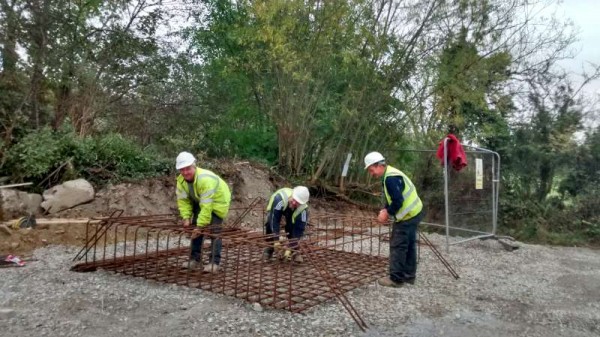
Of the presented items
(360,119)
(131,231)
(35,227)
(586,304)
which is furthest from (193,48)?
(586,304)

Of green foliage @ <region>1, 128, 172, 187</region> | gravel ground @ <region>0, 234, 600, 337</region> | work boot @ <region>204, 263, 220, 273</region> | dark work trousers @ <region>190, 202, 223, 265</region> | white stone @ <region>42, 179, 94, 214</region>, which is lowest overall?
gravel ground @ <region>0, 234, 600, 337</region>

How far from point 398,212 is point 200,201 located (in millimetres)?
2213

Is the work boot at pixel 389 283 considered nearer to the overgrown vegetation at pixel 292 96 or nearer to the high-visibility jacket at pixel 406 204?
the high-visibility jacket at pixel 406 204

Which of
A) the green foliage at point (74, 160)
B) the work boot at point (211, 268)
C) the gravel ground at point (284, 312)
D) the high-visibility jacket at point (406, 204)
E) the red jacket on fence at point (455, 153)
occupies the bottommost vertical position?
the gravel ground at point (284, 312)

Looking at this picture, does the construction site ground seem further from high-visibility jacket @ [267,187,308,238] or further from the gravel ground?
high-visibility jacket @ [267,187,308,238]

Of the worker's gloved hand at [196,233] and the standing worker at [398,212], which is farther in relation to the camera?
the standing worker at [398,212]

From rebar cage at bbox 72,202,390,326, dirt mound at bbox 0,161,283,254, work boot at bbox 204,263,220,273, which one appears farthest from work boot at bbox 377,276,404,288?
dirt mound at bbox 0,161,283,254

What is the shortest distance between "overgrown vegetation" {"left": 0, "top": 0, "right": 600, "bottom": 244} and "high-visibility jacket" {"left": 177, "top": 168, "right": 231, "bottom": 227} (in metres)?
3.52

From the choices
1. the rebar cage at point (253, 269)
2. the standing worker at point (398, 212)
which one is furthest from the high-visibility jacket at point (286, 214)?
the standing worker at point (398, 212)

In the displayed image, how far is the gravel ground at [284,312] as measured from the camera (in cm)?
425

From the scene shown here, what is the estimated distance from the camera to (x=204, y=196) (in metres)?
5.66

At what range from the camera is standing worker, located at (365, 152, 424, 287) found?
18.6 feet

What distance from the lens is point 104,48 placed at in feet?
35.0

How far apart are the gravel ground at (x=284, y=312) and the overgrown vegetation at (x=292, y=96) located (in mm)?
3500
